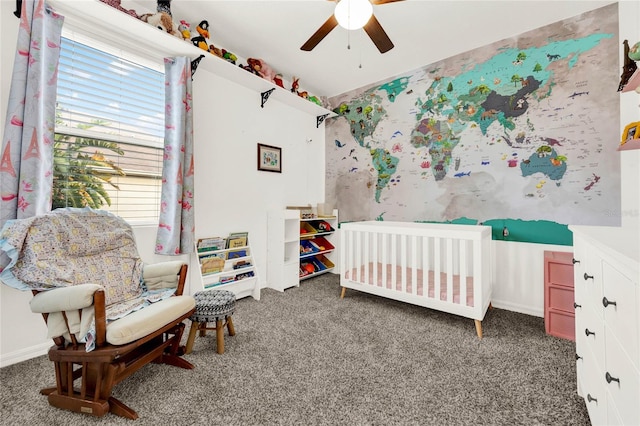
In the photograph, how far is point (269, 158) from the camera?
3164 millimetres

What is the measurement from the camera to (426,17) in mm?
2254

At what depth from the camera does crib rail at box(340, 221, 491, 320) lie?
2006 millimetres

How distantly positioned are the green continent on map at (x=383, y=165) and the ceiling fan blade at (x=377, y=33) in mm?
1445

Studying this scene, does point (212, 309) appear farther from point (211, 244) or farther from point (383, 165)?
point (383, 165)

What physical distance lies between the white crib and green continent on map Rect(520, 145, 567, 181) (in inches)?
26.6

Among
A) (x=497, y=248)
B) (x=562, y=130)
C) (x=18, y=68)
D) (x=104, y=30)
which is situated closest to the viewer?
(x=18, y=68)

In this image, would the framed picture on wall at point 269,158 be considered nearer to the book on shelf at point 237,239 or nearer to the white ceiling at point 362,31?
the book on shelf at point 237,239

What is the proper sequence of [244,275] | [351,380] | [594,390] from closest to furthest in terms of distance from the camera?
[594,390] < [351,380] < [244,275]

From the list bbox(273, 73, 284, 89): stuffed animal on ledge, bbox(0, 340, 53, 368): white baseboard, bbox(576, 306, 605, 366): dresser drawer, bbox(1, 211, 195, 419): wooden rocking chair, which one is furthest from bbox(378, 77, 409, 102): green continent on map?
bbox(0, 340, 53, 368): white baseboard

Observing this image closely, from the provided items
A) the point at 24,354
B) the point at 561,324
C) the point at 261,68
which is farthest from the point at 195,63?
the point at 561,324

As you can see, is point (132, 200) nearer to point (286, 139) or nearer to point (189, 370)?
point (189, 370)

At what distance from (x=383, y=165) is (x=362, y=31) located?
1450 millimetres

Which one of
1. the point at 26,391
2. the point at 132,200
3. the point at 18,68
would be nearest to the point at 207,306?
the point at 26,391

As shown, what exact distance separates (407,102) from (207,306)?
2.97 meters
